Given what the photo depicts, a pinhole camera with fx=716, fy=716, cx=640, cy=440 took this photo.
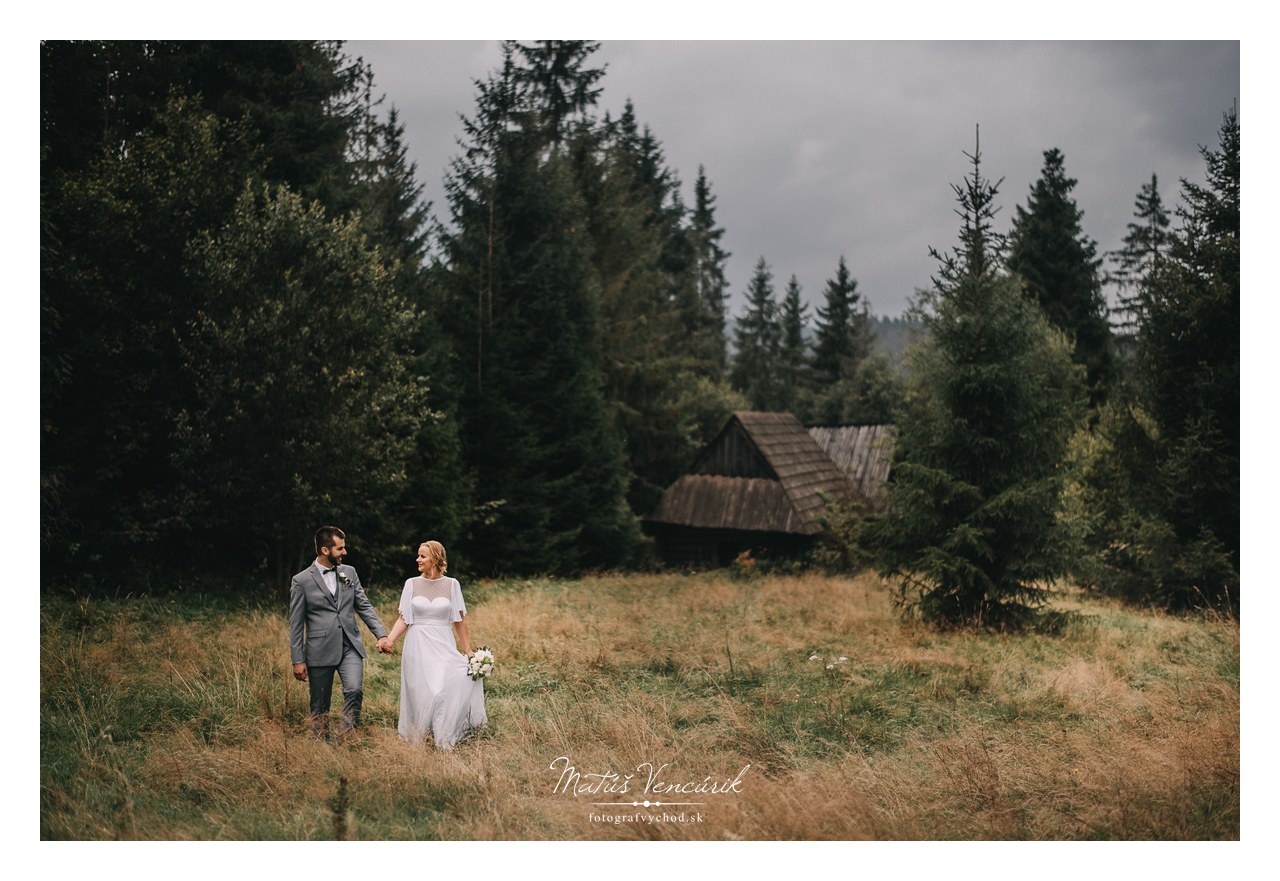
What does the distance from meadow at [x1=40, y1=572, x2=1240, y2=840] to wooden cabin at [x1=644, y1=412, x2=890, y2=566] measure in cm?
1042

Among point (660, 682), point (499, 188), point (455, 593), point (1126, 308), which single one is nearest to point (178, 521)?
point (455, 593)

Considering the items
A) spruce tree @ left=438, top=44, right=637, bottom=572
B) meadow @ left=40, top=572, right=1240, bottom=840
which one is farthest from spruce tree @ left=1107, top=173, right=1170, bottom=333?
spruce tree @ left=438, top=44, right=637, bottom=572

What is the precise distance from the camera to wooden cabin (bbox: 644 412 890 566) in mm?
19828

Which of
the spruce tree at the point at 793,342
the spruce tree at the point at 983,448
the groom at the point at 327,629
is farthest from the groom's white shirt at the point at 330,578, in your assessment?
the spruce tree at the point at 793,342

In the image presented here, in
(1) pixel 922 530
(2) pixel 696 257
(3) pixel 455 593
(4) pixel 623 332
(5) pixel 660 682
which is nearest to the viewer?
(3) pixel 455 593

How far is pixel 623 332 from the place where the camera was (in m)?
21.5

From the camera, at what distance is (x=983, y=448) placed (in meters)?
10.4

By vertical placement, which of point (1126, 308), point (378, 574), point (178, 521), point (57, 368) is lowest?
point (378, 574)

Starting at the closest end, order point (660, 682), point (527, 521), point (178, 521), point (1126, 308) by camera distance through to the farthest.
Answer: point (660, 682)
point (178, 521)
point (1126, 308)
point (527, 521)

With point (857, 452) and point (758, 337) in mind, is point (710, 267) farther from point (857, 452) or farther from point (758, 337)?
point (857, 452)

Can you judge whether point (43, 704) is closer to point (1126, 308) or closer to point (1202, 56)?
point (1202, 56)

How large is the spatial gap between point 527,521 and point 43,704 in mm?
9051

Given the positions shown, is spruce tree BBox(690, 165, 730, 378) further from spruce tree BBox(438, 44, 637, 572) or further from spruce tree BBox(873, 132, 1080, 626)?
spruce tree BBox(873, 132, 1080, 626)

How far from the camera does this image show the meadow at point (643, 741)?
16.2ft
